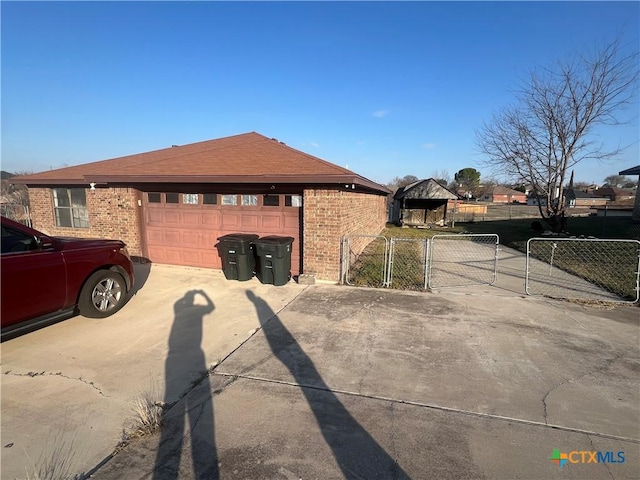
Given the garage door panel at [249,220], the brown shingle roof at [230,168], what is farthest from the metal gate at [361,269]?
the garage door panel at [249,220]

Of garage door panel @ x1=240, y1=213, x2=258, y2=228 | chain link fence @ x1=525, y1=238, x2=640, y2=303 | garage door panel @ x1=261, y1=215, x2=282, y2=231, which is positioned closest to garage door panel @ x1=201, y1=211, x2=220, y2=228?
garage door panel @ x1=240, y1=213, x2=258, y2=228

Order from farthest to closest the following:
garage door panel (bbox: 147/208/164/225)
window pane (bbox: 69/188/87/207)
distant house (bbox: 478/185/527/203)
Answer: distant house (bbox: 478/185/527/203), window pane (bbox: 69/188/87/207), garage door panel (bbox: 147/208/164/225)

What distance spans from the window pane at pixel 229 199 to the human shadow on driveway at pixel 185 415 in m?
4.27

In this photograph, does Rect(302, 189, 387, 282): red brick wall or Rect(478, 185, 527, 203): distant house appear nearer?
Rect(302, 189, 387, 282): red brick wall

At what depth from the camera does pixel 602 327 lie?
5.29m

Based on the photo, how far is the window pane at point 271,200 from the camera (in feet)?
27.3

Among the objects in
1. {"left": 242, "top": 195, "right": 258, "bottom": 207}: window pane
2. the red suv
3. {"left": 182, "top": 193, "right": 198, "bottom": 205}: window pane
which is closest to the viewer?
the red suv

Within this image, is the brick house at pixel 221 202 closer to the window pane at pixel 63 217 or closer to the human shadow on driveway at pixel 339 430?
the window pane at pixel 63 217

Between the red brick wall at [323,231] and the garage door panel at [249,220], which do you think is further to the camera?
the garage door panel at [249,220]

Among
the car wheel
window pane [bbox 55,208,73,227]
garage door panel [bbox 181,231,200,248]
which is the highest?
window pane [bbox 55,208,73,227]

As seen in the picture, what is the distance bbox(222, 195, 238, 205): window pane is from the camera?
8.66 meters

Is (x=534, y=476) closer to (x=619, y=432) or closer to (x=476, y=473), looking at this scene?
(x=476, y=473)

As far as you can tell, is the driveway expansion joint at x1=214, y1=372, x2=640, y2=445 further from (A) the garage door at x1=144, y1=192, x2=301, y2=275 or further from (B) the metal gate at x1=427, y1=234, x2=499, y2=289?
(A) the garage door at x1=144, y1=192, x2=301, y2=275

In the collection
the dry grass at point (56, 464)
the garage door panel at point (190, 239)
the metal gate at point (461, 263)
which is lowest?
the metal gate at point (461, 263)
